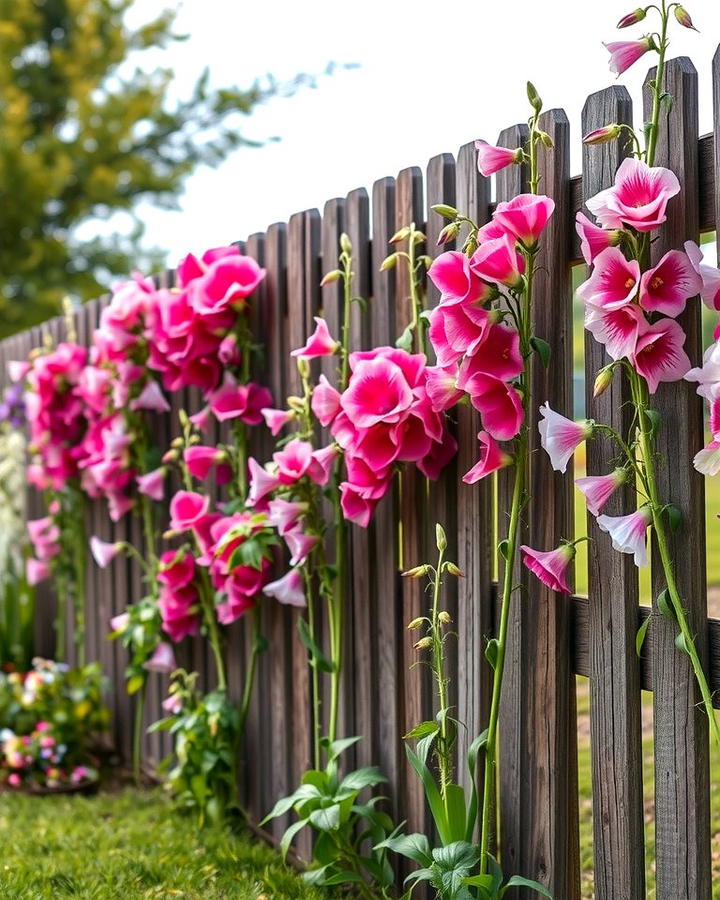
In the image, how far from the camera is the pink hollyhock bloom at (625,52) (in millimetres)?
1859

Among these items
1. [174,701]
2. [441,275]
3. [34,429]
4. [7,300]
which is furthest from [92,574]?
[7,300]

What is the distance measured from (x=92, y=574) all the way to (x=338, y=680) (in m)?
2.29

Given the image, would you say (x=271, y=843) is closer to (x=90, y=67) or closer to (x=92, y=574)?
(x=92, y=574)

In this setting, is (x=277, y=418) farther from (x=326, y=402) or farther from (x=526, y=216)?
(x=526, y=216)

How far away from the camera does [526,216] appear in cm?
199

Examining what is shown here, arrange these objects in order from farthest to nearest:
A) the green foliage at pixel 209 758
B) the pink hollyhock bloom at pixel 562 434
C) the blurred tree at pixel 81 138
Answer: the blurred tree at pixel 81 138 < the green foliage at pixel 209 758 < the pink hollyhock bloom at pixel 562 434

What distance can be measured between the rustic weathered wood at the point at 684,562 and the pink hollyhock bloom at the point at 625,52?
0.19 feet

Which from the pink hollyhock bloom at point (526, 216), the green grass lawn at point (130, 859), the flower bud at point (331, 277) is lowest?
the green grass lawn at point (130, 859)

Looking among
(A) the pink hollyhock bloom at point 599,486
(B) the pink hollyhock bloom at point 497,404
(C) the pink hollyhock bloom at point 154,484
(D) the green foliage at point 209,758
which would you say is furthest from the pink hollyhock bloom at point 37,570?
(A) the pink hollyhock bloom at point 599,486

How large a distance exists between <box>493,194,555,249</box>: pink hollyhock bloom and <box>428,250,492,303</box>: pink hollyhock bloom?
106 millimetres

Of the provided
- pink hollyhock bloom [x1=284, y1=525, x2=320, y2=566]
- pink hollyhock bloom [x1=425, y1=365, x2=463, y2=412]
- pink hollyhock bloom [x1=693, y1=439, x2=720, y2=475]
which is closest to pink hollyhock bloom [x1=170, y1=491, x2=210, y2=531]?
pink hollyhock bloom [x1=284, y1=525, x2=320, y2=566]

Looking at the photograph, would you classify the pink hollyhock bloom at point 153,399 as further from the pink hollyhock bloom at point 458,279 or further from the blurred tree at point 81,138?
the blurred tree at point 81,138

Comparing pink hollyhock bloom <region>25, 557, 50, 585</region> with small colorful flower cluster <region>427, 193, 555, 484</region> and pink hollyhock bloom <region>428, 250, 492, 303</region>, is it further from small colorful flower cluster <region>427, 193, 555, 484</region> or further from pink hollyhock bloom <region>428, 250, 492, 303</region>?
pink hollyhock bloom <region>428, 250, 492, 303</region>

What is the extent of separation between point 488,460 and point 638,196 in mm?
592
